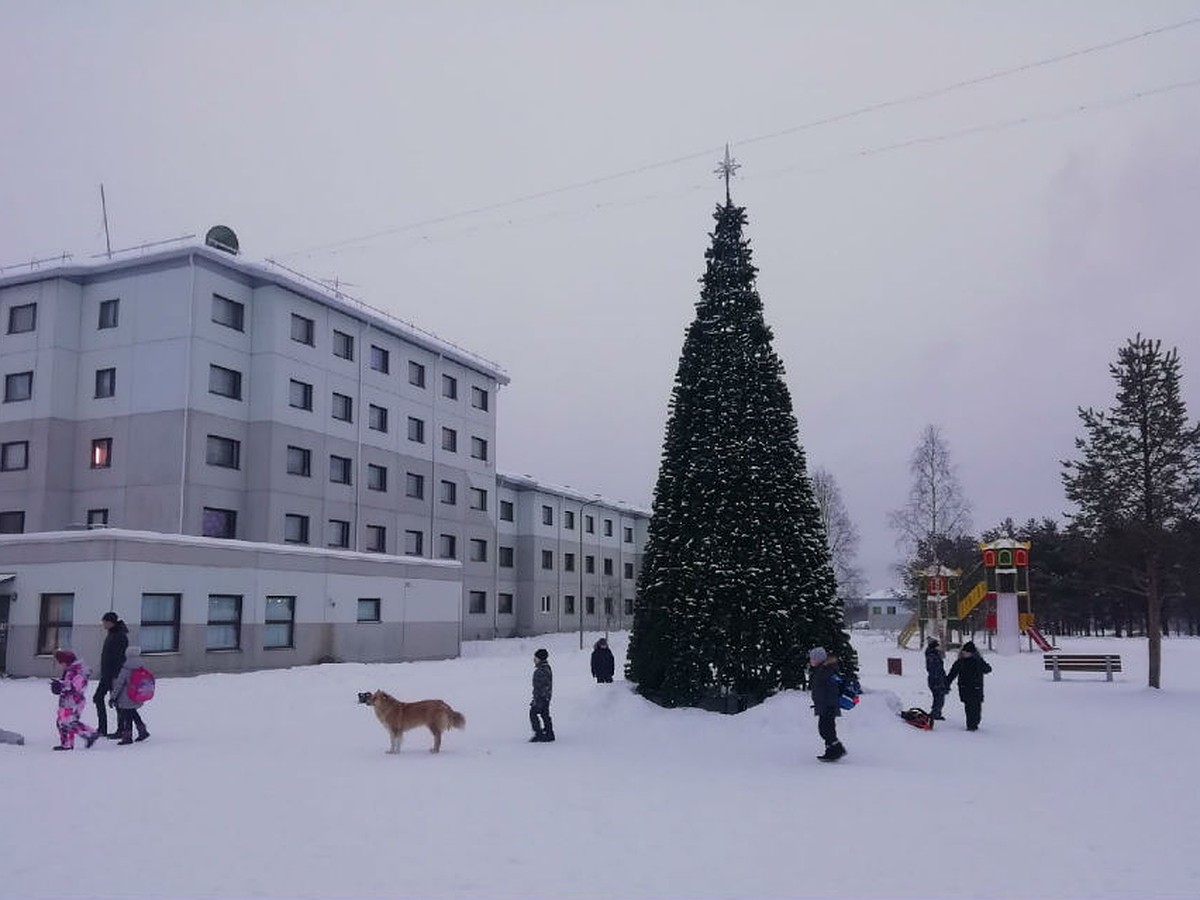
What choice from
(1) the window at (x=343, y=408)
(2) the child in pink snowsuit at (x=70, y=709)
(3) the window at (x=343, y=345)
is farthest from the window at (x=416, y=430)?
(2) the child in pink snowsuit at (x=70, y=709)

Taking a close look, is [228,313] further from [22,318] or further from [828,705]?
[828,705]

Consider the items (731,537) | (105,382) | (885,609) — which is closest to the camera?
(731,537)

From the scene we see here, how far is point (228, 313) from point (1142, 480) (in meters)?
32.4

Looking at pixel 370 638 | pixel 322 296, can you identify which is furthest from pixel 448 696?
pixel 322 296

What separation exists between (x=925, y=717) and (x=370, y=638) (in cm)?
2535

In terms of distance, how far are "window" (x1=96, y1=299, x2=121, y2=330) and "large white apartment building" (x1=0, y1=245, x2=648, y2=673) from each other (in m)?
0.09

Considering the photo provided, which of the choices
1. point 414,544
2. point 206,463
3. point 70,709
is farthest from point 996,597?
point 70,709

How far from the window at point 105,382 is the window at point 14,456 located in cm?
341

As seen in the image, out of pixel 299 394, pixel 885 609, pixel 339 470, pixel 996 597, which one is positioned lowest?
pixel 885 609

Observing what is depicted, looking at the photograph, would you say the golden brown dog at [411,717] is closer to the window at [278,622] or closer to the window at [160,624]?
the window at [160,624]

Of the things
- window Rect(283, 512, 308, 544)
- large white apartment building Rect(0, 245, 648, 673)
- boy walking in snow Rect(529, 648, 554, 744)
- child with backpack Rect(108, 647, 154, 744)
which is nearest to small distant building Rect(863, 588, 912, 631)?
large white apartment building Rect(0, 245, 648, 673)

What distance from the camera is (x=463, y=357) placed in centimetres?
5203

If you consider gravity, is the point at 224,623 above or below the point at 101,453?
below

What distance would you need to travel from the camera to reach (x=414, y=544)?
4866cm
